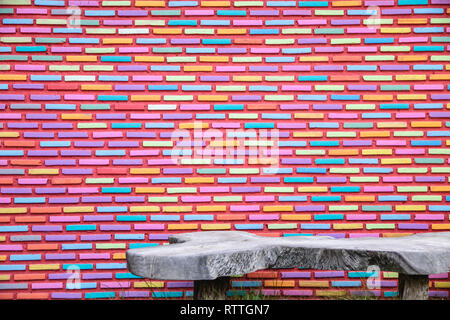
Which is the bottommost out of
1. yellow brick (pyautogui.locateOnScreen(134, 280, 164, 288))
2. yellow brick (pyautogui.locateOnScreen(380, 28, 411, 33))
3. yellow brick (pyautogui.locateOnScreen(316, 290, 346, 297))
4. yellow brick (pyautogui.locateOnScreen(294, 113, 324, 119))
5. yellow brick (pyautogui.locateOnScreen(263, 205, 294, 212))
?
yellow brick (pyautogui.locateOnScreen(316, 290, 346, 297))

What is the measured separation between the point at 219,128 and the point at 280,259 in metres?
1.33

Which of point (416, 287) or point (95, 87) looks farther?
point (95, 87)

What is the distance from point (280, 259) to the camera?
80.0 inches

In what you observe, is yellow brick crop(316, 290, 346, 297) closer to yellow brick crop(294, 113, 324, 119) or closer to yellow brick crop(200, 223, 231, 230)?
yellow brick crop(200, 223, 231, 230)

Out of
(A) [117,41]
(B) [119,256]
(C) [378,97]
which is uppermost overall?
(A) [117,41]

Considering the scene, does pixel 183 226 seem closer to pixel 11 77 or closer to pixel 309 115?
pixel 309 115

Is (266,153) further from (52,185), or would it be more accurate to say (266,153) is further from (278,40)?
(52,185)

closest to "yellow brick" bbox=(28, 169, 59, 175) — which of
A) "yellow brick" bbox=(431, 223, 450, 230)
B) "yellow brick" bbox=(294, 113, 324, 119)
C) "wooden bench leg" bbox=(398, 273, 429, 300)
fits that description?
"yellow brick" bbox=(294, 113, 324, 119)

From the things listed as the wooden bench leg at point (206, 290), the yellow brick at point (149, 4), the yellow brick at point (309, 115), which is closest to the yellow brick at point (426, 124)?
the yellow brick at point (309, 115)

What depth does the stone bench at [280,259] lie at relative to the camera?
1.78 meters

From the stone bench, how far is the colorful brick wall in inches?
34.5

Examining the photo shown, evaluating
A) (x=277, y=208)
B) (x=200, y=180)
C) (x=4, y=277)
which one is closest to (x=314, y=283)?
(x=277, y=208)

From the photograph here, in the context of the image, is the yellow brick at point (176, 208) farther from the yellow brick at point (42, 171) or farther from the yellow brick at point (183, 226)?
the yellow brick at point (42, 171)

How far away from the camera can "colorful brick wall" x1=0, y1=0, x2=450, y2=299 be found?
118 inches
